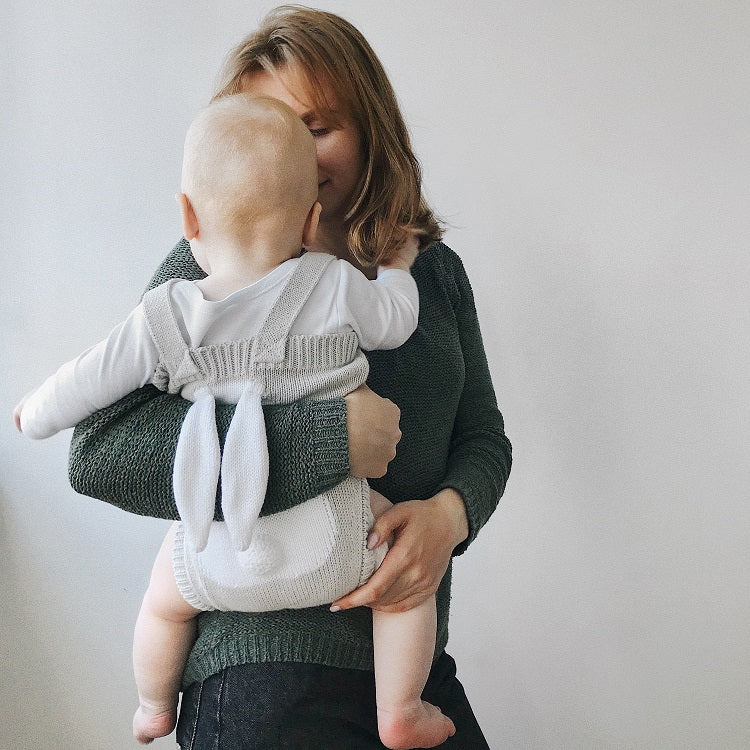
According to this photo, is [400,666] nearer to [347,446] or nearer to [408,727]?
[408,727]

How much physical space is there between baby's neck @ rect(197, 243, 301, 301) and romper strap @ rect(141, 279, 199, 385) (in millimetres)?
60

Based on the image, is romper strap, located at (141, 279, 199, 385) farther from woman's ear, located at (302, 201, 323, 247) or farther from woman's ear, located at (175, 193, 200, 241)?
woman's ear, located at (302, 201, 323, 247)

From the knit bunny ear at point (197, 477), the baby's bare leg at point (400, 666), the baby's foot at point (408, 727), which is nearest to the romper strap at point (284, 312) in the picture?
the knit bunny ear at point (197, 477)

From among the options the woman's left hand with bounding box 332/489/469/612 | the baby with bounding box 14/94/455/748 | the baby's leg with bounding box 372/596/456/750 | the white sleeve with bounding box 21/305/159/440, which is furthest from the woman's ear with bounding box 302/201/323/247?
the baby's leg with bounding box 372/596/456/750

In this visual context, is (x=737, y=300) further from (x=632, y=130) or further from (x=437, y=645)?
(x=437, y=645)

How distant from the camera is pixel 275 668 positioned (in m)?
1.09

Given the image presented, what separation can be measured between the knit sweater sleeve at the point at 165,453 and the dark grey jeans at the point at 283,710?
24cm

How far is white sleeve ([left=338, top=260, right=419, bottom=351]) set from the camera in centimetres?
106

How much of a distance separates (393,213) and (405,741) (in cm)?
78

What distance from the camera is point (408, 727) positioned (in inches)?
44.0

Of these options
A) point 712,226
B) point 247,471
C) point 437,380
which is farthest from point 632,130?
point 247,471

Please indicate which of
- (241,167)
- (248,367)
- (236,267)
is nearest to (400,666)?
(248,367)

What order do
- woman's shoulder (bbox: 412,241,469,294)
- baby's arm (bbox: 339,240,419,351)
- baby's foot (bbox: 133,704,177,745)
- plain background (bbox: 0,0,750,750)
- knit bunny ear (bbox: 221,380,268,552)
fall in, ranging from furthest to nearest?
plain background (bbox: 0,0,750,750) < woman's shoulder (bbox: 412,241,469,294) < baby's foot (bbox: 133,704,177,745) < baby's arm (bbox: 339,240,419,351) < knit bunny ear (bbox: 221,380,268,552)

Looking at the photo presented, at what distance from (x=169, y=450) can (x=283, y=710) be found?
1.20 feet
